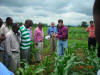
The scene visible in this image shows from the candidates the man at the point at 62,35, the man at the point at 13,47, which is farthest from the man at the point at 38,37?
the man at the point at 13,47

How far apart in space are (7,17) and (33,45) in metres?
2.06

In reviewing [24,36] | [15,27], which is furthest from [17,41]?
[24,36]

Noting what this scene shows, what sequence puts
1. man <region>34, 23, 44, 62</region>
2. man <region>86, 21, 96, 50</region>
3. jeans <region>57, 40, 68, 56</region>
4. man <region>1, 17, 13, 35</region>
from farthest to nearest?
man <region>86, 21, 96, 50</region>
jeans <region>57, 40, 68, 56</region>
man <region>34, 23, 44, 62</region>
man <region>1, 17, 13, 35</region>

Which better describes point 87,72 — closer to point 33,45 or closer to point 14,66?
point 14,66

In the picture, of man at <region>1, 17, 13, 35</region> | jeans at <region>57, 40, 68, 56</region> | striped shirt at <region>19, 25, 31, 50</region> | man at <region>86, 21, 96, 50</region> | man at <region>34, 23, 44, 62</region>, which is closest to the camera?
man at <region>1, 17, 13, 35</region>

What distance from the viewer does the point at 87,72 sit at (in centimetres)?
377

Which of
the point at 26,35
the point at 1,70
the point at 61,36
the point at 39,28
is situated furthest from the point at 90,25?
the point at 1,70

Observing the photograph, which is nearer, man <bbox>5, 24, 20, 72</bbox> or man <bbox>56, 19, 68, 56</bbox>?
man <bbox>5, 24, 20, 72</bbox>

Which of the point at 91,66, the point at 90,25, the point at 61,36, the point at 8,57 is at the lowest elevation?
the point at 91,66

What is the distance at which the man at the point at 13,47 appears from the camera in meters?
3.83

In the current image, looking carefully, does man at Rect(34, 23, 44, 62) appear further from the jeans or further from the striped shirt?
the striped shirt

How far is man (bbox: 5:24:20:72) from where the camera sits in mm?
3834

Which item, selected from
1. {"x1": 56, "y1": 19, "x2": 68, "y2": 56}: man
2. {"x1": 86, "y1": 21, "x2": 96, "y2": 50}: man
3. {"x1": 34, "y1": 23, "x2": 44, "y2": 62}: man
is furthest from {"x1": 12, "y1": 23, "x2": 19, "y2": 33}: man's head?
{"x1": 86, "y1": 21, "x2": 96, "y2": 50}: man

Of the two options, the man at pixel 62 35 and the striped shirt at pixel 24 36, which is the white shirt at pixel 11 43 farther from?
the man at pixel 62 35
